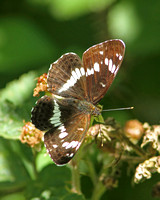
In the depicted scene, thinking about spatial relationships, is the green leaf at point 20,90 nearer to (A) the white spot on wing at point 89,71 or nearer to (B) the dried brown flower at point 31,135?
(B) the dried brown flower at point 31,135

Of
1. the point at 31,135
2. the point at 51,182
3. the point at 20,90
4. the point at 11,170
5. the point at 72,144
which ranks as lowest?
the point at 51,182

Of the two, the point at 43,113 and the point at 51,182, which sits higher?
the point at 43,113

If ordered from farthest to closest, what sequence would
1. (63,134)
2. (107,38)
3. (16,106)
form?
(107,38) → (16,106) → (63,134)

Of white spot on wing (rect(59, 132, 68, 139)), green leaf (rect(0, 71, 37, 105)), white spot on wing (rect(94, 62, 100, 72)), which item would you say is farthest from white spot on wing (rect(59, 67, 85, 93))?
green leaf (rect(0, 71, 37, 105))

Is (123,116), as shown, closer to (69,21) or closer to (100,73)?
(100,73)

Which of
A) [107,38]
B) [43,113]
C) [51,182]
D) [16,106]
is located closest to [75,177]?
[51,182]

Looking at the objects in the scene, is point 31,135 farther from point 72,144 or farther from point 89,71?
point 89,71

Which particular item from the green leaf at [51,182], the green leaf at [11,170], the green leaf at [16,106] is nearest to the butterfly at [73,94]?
the green leaf at [16,106]

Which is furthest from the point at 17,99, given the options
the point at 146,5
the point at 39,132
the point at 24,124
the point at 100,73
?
the point at 146,5

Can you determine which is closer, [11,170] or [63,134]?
[63,134]
